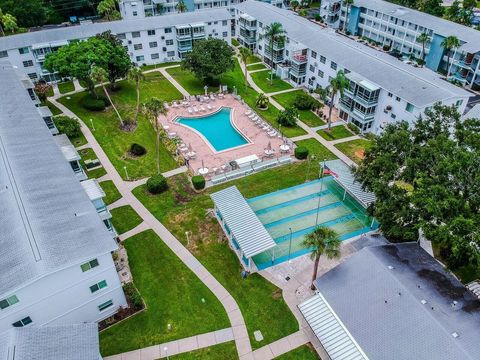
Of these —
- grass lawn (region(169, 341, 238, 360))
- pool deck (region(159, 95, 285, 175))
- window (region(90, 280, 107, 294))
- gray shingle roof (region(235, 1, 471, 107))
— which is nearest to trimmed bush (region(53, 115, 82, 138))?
pool deck (region(159, 95, 285, 175))

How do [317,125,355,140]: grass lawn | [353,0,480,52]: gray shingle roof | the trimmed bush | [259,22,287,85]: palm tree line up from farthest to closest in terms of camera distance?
1. [259,22,287,85]: palm tree
2. [353,0,480,52]: gray shingle roof
3. [317,125,355,140]: grass lawn
4. the trimmed bush

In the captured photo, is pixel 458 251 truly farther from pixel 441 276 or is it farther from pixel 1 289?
pixel 1 289

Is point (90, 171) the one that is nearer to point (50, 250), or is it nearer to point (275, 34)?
point (50, 250)

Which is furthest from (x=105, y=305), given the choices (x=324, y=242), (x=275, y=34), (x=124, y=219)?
(x=275, y=34)

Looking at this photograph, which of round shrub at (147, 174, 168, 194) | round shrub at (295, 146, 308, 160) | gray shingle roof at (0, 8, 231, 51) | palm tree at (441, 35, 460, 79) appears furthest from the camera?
palm tree at (441, 35, 460, 79)

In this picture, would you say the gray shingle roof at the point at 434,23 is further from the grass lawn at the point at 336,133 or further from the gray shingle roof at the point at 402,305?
the gray shingle roof at the point at 402,305

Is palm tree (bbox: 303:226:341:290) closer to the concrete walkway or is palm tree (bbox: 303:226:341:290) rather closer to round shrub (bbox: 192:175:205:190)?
the concrete walkway

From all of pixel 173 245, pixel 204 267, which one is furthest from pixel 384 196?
pixel 173 245
